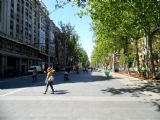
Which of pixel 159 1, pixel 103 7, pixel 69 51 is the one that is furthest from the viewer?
pixel 69 51

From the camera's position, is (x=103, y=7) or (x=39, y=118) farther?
(x=103, y=7)

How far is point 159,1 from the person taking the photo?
20.2 metres

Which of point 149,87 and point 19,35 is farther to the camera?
point 19,35

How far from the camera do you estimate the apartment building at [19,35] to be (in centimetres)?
6031

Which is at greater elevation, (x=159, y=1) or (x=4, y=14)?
(x=4, y=14)

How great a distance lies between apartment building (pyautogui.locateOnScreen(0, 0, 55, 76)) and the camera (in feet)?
198

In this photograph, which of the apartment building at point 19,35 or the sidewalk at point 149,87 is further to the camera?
the apartment building at point 19,35

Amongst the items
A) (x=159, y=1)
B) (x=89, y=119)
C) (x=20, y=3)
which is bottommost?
(x=89, y=119)

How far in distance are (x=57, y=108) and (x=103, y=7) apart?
14.7 metres

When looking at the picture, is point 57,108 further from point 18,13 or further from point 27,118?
point 18,13

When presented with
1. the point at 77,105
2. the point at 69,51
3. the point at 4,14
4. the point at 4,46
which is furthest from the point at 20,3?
the point at 77,105

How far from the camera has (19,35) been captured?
240ft

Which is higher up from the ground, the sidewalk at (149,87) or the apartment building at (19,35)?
the apartment building at (19,35)

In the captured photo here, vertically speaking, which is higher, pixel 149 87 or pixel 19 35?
pixel 19 35
